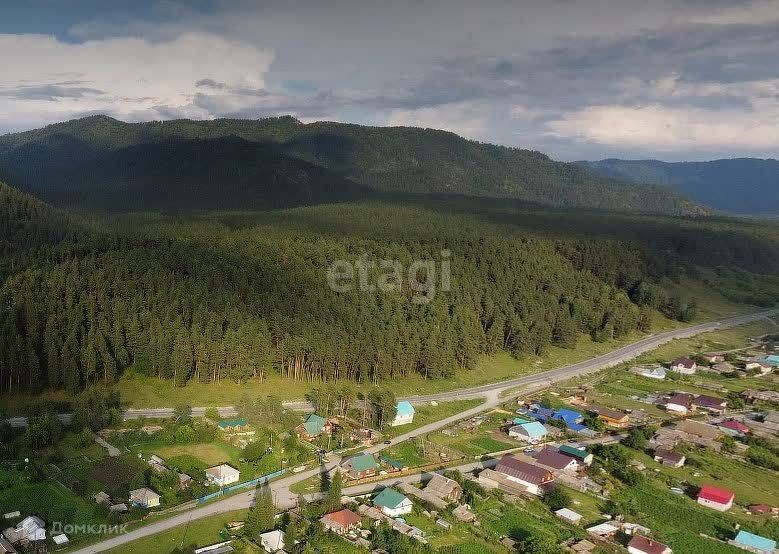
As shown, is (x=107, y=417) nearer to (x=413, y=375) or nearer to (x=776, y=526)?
(x=413, y=375)

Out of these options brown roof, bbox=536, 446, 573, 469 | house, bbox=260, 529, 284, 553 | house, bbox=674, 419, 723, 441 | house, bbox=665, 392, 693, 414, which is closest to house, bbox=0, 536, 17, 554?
house, bbox=260, 529, 284, 553

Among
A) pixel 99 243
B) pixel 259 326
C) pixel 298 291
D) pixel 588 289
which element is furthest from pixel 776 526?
pixel 99 243

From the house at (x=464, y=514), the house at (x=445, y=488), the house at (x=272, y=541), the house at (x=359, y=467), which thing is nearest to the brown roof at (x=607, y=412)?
the house at (x=445, y=488)

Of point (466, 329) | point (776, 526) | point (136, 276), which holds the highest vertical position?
point (136, 276)

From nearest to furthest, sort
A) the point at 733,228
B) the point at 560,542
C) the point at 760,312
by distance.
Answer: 1. the point at 560,542
2. the point at 760,312
3. the point at 733,228

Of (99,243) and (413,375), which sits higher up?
(99,243)

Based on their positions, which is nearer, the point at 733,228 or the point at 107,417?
→ the point at 107,417

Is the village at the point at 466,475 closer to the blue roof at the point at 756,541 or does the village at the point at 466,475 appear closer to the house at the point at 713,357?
the blue roof at the point at 756,541

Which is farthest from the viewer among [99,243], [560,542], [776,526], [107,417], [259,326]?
[99,243]
